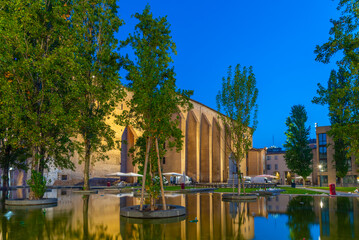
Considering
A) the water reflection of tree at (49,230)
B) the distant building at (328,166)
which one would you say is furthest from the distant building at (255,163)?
the water reflection of tree at (49,230)

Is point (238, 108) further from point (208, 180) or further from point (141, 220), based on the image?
point (208, 180)

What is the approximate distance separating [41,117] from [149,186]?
9509mm

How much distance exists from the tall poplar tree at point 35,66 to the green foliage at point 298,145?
39.8m

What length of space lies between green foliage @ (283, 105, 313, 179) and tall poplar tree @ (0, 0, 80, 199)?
39775 millimetres

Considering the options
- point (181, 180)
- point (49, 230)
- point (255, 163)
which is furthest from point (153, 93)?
point (255, 163)

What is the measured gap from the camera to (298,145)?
164ft

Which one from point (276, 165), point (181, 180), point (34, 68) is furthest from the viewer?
point (276, 165)

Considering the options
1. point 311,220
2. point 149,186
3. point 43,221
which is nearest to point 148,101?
point 149,186

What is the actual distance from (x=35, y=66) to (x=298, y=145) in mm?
42243

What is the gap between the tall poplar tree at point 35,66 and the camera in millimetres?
17234

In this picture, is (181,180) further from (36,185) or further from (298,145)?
(36,185)

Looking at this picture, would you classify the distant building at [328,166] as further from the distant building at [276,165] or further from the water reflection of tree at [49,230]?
the water reflection of tree at [49,230]

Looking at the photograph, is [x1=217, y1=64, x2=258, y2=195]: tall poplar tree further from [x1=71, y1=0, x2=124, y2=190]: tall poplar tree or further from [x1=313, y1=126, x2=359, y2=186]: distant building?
[x1=313, y1=126, x2=359, y2=186]: distant building

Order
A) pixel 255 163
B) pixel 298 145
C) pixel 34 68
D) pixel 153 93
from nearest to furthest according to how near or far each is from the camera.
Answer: pixel 153 93
pixel 34 68
pixel 298 145
pixel 255 163
